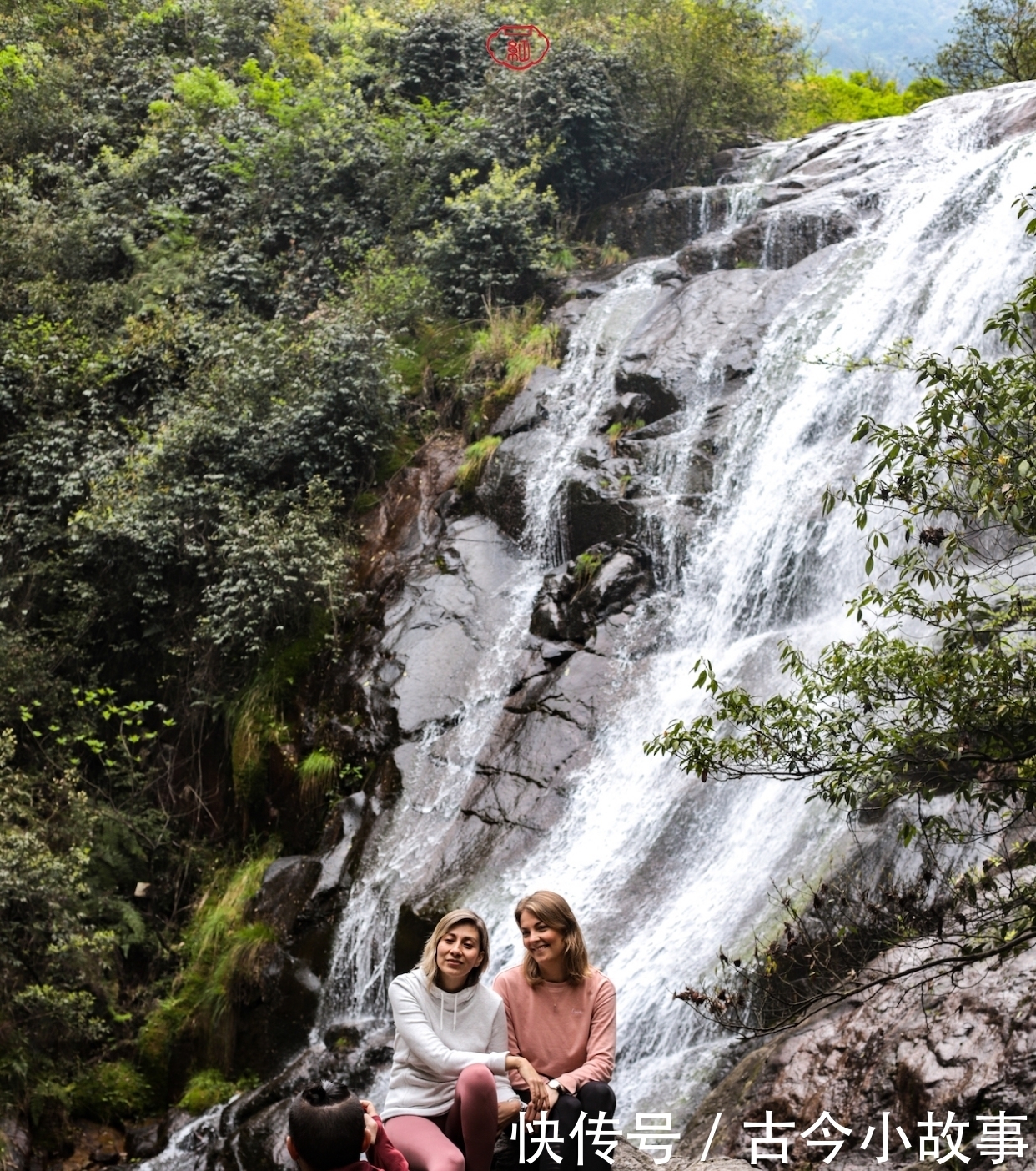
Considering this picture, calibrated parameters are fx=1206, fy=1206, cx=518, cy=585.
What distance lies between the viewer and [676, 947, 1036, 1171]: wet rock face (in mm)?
5133

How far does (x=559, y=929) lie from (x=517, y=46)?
1746 cm

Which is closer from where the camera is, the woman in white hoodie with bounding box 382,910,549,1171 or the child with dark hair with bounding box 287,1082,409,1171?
the child with dark hair with bounding box 287,1082,409,1171

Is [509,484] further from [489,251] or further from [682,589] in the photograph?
[489,251]

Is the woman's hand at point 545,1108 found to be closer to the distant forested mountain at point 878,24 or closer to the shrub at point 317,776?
the shrub at point 317,776

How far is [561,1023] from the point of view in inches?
180

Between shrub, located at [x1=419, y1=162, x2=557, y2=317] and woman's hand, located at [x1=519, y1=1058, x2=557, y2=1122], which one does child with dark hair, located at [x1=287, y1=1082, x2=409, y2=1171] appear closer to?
woman's hand, located at [x1=519, y1=1058, x2=557, y2=1122]

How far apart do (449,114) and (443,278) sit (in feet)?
13.2

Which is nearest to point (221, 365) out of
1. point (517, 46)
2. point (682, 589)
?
point (682, 589)

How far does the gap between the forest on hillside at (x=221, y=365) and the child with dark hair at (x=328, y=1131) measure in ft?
21.1

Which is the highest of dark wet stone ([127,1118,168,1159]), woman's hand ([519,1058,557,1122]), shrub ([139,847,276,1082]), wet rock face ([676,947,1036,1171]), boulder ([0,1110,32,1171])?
woman's hand ([519,1058,557,1122])

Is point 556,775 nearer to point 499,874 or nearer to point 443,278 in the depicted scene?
point 499,874

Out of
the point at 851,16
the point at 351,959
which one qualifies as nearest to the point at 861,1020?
the point at 351,959

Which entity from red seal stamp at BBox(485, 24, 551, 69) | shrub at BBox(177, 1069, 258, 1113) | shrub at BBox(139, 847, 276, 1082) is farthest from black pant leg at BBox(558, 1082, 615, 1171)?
red seal stamp at BBox(485, 24, 551, 69)

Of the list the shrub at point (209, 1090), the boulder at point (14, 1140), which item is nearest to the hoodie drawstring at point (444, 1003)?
the shrub at point (209, 1090)
